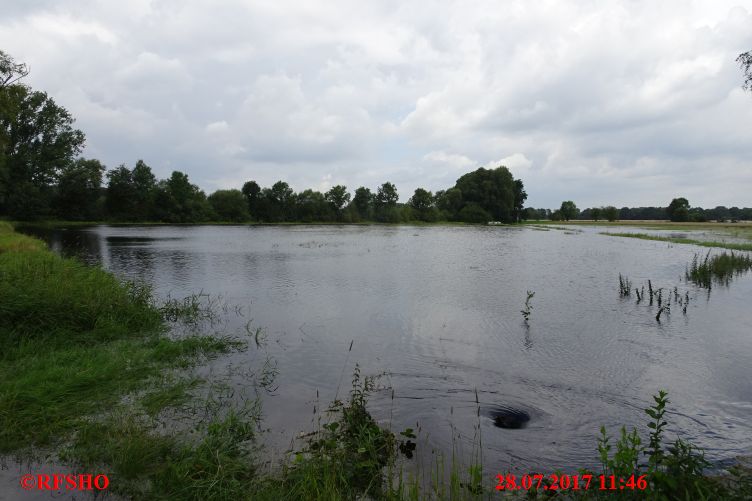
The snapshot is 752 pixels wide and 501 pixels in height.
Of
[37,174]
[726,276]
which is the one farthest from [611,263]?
[37,174]

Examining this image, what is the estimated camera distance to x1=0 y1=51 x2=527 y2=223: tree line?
77.8m

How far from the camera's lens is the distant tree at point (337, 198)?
165m

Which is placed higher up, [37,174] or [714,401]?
[37,174]

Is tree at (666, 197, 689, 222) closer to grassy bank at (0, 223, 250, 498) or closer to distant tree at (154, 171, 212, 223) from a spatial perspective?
distant tree at (154, 171, 212, 223)

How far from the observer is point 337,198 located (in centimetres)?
16538

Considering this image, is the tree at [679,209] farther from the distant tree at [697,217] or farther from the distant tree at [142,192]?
the distant tree at [142,192]

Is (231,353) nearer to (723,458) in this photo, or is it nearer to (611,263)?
(723,458)

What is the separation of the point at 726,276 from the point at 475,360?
77.1ft

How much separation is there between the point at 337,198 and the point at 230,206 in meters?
41.3

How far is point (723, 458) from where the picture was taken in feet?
22.8

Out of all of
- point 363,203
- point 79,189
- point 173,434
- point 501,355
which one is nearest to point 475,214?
point 363,203
